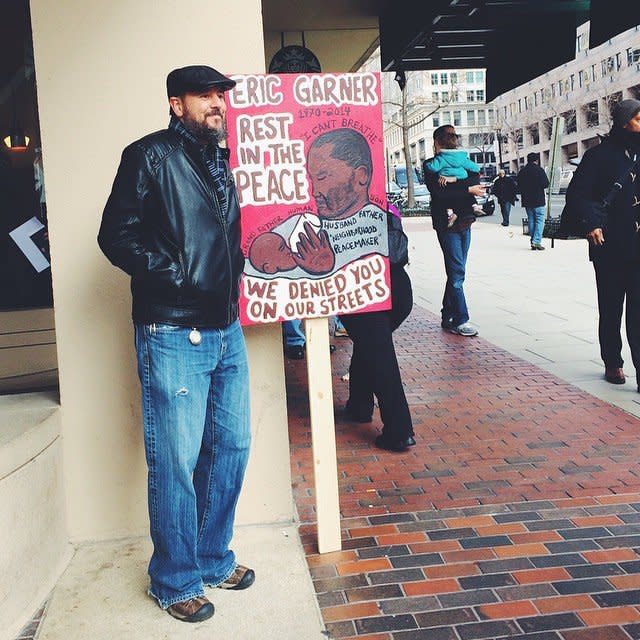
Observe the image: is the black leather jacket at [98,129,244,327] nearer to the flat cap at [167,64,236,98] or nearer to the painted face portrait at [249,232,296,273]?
the flat cap at [167,64,236,98]

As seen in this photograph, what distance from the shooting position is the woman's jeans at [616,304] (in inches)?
239

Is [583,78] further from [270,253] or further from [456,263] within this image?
[270,253]

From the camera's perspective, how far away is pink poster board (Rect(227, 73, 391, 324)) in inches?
138

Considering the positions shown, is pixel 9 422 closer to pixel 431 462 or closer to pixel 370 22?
pixel 431 462

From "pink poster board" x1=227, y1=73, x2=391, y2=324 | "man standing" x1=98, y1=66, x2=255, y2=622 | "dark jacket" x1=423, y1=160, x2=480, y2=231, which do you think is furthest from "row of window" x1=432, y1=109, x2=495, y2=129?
"man standing" x1=98, y1=66, x2=255, y2=622

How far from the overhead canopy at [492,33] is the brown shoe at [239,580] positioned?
5.43 metres

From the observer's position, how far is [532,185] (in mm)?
17062

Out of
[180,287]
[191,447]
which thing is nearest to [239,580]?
[191,447]

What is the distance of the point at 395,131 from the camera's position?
120 m

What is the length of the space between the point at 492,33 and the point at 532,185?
26.7 ft

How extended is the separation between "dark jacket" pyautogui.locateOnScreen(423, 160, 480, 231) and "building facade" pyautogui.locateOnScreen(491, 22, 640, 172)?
4562 centimetres

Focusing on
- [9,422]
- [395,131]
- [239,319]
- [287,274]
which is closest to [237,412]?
[239,319]

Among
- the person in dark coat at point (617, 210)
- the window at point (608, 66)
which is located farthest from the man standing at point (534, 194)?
the window at point (608, 66)

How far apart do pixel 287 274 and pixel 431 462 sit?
185 centimetres
